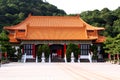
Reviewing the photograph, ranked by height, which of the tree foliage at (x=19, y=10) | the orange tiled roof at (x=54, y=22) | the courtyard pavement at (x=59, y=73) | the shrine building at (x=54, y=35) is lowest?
the courtyard pavement at (x=59, y=73)

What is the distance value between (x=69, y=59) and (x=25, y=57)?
693 centimetres

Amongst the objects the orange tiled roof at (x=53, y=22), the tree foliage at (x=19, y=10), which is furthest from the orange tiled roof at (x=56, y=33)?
the tree foliage at (x=19, y=10)

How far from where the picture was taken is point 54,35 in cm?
6219

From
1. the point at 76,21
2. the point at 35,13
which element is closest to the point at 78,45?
the point at 76,21

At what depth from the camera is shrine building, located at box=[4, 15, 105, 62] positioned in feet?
199

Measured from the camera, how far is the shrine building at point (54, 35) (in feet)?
199

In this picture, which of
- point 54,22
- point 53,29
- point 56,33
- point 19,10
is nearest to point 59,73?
point 56,33

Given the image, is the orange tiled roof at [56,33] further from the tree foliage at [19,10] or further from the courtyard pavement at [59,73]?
the courtyard pavement at [59,73]

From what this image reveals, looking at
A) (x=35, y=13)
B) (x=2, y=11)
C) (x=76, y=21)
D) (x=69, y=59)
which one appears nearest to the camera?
(x=69, y=59)

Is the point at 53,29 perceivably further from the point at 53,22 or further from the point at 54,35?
the point at 53,22

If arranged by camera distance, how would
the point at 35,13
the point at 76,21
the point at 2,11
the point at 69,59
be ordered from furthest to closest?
the point at 35,13 → the point at 2,11 → the point at 76,21 → the point at 69,59

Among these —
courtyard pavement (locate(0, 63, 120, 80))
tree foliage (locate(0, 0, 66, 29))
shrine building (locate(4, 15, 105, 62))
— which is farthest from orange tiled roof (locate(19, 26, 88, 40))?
courtyard pavement (locate(0, 63, 120, 80))

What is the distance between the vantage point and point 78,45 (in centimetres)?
6075

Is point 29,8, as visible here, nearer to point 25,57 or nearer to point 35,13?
point 35,13
